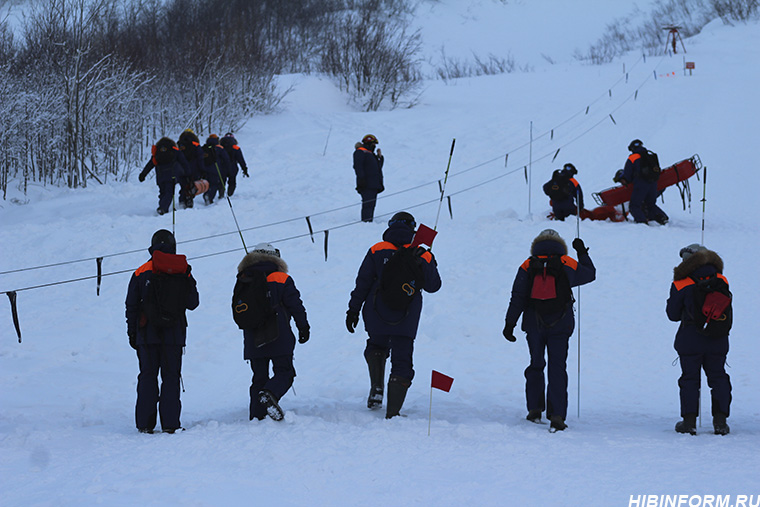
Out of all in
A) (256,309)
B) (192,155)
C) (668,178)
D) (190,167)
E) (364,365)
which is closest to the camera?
(256,309)

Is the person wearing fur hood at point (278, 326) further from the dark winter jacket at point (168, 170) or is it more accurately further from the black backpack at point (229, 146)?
the black backpack at point (229, 146)

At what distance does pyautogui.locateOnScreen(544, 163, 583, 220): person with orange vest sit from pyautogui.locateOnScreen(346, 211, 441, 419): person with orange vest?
693cm

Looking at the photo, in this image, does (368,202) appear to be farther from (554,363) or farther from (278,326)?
(554,363)

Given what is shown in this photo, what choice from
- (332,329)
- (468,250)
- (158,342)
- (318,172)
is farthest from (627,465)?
(318,172)

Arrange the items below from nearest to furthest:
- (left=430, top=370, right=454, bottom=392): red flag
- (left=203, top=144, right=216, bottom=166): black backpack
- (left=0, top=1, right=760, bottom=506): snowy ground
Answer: (left=0, top=1, right=760, bottom=506): snowy ground, (left=430, top=370, right=454, bottom=392): red flag, (left=203, top=144, right=216, bottom=166): black backpack

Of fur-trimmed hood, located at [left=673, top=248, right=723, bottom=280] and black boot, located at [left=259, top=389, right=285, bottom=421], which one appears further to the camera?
fur-trimmed hood, located at [left=673, top=248, right=723, bottom=280]

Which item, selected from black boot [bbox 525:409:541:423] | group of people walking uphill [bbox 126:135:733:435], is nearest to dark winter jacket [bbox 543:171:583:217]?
group of people walking uphill [bbox 126:135:733:435]

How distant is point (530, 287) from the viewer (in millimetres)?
5883

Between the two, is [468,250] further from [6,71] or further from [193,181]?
[6,71]

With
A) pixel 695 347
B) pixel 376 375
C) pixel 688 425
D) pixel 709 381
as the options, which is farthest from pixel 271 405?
pixel 709 381

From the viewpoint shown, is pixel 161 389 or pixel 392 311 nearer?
pixel 161 389

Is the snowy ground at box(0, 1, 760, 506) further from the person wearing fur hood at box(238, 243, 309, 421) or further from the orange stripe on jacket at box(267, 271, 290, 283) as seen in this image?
the orange stripe on jacket at box(267, 271, 290, 283)

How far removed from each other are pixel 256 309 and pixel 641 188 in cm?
875

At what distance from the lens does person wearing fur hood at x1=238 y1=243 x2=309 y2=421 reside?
18.8ft
